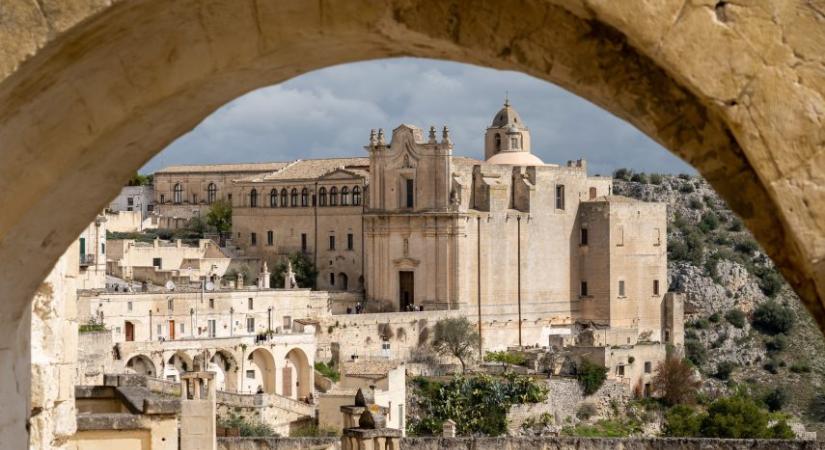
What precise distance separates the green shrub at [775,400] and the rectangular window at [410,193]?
12442mm

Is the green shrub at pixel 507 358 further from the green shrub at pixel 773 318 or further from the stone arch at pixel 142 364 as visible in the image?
the green shrub at pixel 773 318

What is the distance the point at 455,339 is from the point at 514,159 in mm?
9706

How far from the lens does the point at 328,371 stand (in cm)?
4253

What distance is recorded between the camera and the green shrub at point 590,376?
1658 inches

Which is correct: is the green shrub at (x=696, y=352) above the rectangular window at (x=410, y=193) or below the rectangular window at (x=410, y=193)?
below

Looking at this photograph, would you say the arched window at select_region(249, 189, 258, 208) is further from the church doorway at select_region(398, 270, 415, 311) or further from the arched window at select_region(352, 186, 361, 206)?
the church doorway at select_region(398, 270, 415, 311)

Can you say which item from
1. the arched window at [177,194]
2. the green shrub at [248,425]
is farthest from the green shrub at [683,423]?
the arched window at [177,194]

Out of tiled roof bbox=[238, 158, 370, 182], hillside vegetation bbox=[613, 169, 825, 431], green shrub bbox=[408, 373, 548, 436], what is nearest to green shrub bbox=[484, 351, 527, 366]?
green shrub bbox=[408, 373, 548, 436]

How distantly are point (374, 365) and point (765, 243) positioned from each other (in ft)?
133

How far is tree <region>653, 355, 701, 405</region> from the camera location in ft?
146

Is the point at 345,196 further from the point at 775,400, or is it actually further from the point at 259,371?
the point at 775,400

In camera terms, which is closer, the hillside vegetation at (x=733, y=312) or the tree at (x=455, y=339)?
the tree at (x=455, y=339)

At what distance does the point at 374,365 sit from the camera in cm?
4294

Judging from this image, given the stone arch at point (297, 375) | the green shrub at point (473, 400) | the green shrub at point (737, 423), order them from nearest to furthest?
the green shrub at point (737, 423), the green shrub at point (473, 400), the stone arch at point (297, 375)
